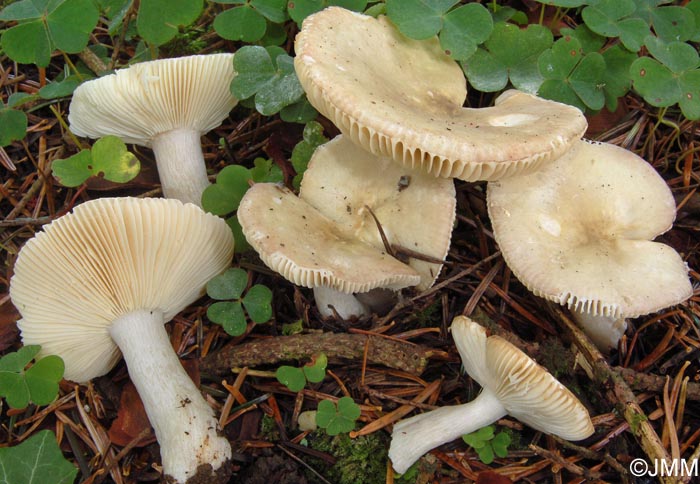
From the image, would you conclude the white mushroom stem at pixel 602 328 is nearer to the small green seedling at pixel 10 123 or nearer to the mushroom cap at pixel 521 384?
the mushroom cap at pixel 521 384

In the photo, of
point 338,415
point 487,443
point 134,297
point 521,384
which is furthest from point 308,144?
point 487,443

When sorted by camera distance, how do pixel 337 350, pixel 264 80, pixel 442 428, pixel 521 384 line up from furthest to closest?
1. pixel 264 80
2. pixel 337 350
3. pixel 442 428
4. pixel 521 384

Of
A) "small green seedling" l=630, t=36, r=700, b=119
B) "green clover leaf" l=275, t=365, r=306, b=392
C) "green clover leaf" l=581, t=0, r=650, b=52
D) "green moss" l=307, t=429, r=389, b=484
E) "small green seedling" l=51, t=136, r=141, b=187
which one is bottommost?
"green moss" l=307, t=429, r=389, b=484

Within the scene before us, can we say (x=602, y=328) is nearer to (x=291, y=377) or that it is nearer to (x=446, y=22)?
(x=291, y=377)

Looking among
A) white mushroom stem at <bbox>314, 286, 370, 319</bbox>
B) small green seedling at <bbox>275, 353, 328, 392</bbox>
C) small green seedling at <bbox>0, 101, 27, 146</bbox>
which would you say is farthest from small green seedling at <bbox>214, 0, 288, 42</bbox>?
small green seedling at <bbox>275, 353, 328, 392</bbox>

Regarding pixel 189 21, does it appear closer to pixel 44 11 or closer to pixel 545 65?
pixel 44 11

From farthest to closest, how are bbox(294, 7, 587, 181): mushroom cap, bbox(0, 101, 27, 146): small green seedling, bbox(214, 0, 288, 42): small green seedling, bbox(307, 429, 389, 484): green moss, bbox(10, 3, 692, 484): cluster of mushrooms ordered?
bbox(0, 101, 27, 146): small green seedling, bbox(214, 0, 288, 42): small green seedling, bbox(307, 429, 389, 484): green moss, bbox(10, 3, 692, 484): cluster of mushrooms, bbox(294, 7, 587, 181): mushroom cap

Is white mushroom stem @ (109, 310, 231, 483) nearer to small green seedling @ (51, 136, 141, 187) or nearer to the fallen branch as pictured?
the fallen branch

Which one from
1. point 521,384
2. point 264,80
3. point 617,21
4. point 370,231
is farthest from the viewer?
point 617,21
